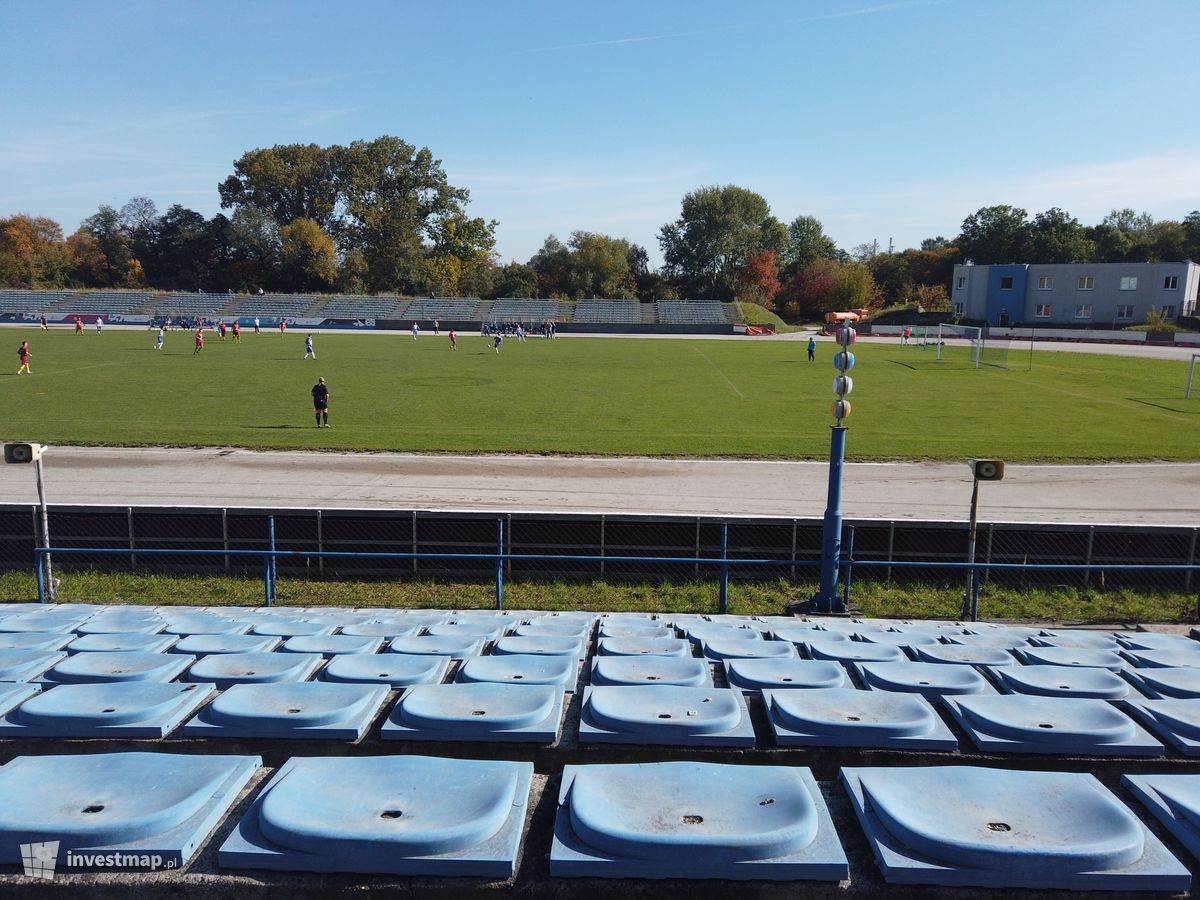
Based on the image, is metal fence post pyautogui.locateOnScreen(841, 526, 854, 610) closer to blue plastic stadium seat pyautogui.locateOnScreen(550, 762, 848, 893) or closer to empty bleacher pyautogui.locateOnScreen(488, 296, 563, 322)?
blue plastic stadium seat pyautogui.locateOnScreen(550, 762, 848, 893)

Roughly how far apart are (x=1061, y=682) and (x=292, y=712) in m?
5.03

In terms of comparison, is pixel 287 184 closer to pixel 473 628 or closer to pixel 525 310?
pixel 525 310

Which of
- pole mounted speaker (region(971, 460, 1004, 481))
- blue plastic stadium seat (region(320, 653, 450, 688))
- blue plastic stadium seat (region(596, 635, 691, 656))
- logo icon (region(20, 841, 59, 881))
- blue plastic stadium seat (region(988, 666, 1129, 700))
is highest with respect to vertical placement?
pole mounted speaker (region(971, 460, 1004, 481))

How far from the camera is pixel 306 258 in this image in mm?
111188

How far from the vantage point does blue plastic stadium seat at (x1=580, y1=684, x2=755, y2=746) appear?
4.61m

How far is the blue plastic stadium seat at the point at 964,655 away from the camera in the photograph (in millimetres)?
6764

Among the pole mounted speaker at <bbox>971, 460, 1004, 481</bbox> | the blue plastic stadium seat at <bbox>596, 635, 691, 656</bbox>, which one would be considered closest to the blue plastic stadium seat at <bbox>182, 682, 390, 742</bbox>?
the blue plastic stadium seat at <bbox>596, 635, 691, 656</bbox>

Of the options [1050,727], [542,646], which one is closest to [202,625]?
[542,646]

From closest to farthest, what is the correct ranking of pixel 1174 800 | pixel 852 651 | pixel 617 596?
pixel 1174 800, pixel 852 651, pixel 617 596

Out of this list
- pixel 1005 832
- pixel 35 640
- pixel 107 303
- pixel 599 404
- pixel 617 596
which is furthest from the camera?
pixel 107 303

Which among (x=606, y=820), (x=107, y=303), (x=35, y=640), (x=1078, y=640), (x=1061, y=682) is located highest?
(x=107, y=303)

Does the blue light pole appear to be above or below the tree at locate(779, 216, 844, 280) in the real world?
below

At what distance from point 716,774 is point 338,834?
1.71 metres

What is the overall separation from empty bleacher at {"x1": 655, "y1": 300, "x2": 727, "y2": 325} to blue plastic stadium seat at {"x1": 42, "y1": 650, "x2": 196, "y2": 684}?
92.1m
